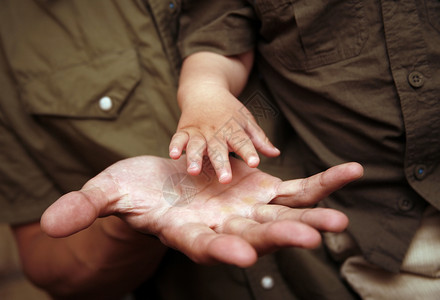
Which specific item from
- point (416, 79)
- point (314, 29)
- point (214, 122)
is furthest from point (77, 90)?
point (416, 79)

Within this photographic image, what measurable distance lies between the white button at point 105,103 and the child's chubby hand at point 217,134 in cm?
18

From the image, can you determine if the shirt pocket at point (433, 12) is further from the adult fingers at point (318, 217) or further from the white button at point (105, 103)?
the white button at point (105, 103)

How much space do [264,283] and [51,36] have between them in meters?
0.60

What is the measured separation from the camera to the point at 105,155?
0.57 metres

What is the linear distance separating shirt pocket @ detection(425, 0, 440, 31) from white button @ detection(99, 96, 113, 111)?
526 millimetres

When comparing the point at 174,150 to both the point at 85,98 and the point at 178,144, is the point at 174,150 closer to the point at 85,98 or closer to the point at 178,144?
the point at 178,144

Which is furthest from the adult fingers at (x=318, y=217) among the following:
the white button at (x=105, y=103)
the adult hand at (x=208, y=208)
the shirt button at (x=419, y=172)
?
the white button at (x=105, y=103)

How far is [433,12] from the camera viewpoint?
0.44 m

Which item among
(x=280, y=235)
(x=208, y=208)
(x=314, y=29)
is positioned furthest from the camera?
(x=314, y=29)

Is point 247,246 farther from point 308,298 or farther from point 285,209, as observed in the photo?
point 308,298

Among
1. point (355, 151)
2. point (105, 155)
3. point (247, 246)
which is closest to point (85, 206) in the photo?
point (247, 246)

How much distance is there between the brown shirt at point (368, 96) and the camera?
0.45m

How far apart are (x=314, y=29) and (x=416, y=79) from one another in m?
0.16

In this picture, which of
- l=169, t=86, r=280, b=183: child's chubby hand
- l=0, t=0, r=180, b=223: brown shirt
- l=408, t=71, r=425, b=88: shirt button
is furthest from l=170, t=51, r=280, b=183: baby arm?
l=408, t=71, r=425, b=88: shirt button
